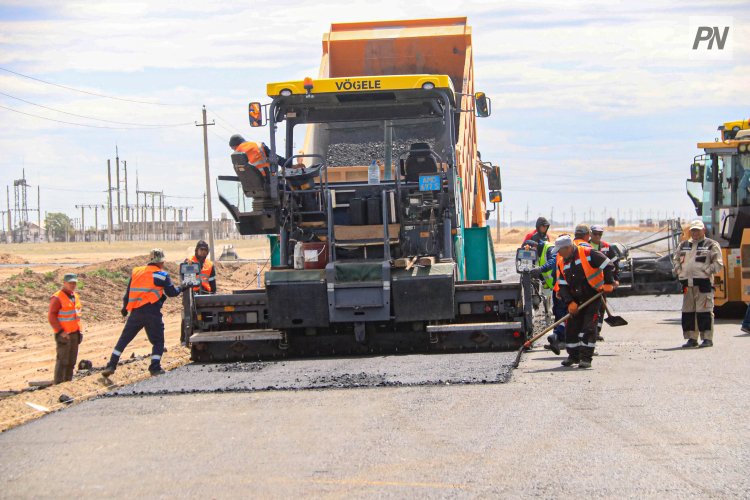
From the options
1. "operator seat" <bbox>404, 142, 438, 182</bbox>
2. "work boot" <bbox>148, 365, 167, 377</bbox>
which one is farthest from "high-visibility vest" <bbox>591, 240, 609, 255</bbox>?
"work boot" <bbox>148, 365, 167, 377</bbox>

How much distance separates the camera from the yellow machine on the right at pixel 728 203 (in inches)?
621

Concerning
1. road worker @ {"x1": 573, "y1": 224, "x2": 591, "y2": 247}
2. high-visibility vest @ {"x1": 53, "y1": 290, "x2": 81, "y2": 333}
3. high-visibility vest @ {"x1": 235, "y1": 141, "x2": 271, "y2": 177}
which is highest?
high-visibility vest @ {"x1": 235, "y1": 141, "x2": 271, "y2": 177}

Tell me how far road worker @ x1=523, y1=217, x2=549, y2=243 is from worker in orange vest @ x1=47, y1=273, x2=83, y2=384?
5.65 meters

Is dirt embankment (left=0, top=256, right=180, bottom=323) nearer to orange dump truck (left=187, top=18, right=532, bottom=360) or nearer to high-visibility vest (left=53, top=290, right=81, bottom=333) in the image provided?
high-visibility vest (left=53, top=290, right=81, bottom=333)

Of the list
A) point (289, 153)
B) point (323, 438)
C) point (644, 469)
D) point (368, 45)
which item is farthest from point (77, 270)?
point (644, 469)

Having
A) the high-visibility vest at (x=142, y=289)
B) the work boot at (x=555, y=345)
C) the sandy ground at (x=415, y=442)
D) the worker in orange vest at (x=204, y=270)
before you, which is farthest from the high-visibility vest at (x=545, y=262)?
the high-visibility vest at (x=142, y=289)

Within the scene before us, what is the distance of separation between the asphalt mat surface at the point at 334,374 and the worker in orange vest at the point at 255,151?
2182 millimetres

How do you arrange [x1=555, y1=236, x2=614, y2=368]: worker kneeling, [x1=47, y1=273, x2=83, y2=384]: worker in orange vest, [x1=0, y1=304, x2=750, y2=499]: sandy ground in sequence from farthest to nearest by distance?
[x1=47, y1=273, x2=83, y2=384]: worker in orange vest
[x1=555, y1=236, x2=614, y2=368]: worker kneeling
[x1=0, y1=304, x2=750, y2=499]: sandy ground

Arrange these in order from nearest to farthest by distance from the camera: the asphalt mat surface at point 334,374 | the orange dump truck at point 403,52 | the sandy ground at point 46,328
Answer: the asphalt mat surface at point 334,374 → the sandy ground at point 46,328 → the orange dump truck at point 403,52

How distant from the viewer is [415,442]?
704cm

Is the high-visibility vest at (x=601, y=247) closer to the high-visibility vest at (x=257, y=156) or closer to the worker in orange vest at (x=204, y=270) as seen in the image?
the high-visibility vest at (x=257, y=156)

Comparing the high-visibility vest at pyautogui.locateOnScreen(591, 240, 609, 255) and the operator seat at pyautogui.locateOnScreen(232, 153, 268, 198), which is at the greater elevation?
the operator seat at pyautogui.locateOnScreen(232, 153, 268, 198)

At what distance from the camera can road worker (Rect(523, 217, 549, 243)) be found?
1354 cm

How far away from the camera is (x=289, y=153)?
12.1 meters
